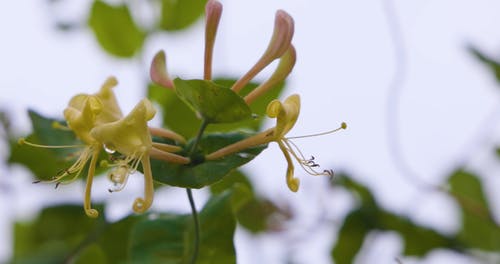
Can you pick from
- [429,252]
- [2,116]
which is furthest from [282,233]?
[2,116]

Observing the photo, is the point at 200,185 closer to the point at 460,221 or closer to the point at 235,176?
the point at 235,176

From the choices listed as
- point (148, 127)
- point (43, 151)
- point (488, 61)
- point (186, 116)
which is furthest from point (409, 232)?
point (148, 127)

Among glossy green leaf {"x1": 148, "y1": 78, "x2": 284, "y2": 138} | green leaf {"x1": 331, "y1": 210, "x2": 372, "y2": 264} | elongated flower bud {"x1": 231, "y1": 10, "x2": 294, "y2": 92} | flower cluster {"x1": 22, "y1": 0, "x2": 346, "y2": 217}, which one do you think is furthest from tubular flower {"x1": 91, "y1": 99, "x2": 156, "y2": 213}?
green leaf {"x1": 331, "y1": 210, "x2": 372, "y2": 264}

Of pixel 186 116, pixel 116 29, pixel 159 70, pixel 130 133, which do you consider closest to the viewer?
pixel 130 133

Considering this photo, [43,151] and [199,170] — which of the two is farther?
[43,151]

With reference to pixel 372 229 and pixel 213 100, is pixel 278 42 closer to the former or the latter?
pixel 213 100

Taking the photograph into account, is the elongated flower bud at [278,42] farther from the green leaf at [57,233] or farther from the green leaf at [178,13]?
the green leaf at [178,13]
